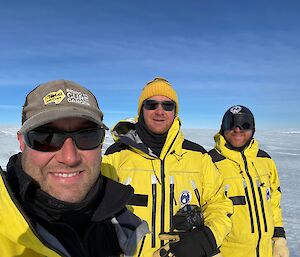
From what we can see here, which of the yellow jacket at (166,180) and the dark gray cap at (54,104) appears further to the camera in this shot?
the yellow jacket at (166,180)

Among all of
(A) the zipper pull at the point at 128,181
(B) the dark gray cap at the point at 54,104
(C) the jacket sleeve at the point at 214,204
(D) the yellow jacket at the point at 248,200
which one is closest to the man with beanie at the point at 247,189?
(D) the yellow jacket at the point at 248,200

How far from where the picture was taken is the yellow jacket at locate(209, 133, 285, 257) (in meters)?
3.47

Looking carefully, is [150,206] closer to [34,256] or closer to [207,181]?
[207,181]

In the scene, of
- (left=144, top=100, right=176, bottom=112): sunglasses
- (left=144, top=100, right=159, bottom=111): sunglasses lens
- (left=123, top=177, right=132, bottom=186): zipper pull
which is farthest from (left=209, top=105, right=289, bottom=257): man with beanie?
(left=123, top=177, right=132, bottom=186): zipper pull

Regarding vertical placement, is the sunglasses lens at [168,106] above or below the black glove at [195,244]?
above

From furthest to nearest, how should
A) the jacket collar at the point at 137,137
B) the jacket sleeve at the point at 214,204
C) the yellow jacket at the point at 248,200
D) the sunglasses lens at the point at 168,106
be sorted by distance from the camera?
the yellow jacket at the point at 248,200 → the sunglasses lens at the point at 168,106 → the jacket collar at the point at 137,137 → the jacket sleeve at the point at 214,204

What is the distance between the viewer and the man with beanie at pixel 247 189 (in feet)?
11.4

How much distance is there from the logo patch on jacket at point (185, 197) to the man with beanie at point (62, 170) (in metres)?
1.21

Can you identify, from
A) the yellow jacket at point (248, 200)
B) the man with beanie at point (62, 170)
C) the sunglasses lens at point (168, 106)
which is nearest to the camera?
the man with beanie at point (62, 170)

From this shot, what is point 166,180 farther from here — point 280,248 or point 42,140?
point 280,248

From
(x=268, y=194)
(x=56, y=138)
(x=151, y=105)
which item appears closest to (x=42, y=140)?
(x=56, y=138)

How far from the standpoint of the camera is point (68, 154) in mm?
1410

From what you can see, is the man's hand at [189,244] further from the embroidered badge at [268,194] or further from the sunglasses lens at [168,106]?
the embroidered badge at [268,194]

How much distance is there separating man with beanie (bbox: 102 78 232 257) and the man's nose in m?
1.19
